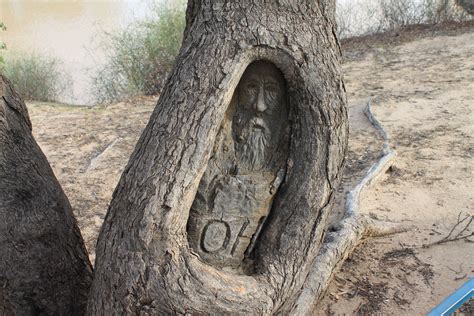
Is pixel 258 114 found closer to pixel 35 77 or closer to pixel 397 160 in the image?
pixel 397 160

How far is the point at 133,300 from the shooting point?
185 cm

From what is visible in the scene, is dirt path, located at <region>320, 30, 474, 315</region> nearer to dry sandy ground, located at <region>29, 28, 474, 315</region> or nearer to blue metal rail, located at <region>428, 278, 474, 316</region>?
dry sandy ground, located at <region>29, 28, 474, 315</region>

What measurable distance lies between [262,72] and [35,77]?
8.80 m

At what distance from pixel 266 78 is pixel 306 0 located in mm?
334

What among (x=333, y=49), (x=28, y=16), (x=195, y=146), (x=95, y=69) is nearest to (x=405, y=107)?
(x=333, y=49)

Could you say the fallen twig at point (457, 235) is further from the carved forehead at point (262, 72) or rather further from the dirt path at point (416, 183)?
the carved forehead at point (262, 72)

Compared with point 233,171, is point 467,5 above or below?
above

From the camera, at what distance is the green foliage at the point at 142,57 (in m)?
9.34

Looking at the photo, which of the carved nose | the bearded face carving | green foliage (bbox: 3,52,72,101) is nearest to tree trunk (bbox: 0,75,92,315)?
the bearded face carving

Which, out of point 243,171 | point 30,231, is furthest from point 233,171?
point 30,231

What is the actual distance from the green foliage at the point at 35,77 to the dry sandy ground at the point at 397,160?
1.32 m

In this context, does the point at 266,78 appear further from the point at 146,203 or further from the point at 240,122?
the point at 146,203

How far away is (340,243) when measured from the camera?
3072 mm

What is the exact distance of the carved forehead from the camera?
2.07m
